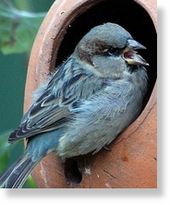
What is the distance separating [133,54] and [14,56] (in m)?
0.65

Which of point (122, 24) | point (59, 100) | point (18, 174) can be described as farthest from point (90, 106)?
point (122, 24)

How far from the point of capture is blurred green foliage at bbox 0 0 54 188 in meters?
3.75

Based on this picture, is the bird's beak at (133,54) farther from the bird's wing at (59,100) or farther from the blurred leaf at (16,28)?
the blurred leaf at (16,28)

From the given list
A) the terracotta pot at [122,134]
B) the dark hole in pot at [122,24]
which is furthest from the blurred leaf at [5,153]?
the dark hole in pot at [122,24]

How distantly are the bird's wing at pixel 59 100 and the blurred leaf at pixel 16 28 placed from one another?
29 centimetres

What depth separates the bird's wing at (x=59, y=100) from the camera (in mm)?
3365

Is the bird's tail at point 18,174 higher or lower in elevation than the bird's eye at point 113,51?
lower

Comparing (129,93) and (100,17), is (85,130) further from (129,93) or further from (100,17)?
(100,17)

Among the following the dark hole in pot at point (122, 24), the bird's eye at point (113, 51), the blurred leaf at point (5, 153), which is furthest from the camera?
the blurred leaf at point (5, 153)

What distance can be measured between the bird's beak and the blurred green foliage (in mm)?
456

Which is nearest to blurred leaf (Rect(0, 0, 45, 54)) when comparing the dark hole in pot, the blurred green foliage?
the blurred green foliage

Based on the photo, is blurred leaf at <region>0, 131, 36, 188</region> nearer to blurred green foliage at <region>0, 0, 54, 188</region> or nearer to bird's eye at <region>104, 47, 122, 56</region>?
blurred green foliage at <region>0, 0, 54, 188</region>

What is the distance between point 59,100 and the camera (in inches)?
135

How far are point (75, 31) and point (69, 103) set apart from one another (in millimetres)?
283
